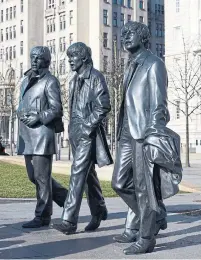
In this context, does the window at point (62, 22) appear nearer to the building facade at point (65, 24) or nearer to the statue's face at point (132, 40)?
the building facade at point (65, 24)

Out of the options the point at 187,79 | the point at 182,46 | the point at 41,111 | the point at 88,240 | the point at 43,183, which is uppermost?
the point at 182,46

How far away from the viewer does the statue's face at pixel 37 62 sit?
826 centimetres

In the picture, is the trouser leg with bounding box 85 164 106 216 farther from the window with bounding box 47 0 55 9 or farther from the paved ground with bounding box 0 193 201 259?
the window with bounding box 47 0 55 9

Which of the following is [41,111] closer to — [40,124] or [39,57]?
[40,124]

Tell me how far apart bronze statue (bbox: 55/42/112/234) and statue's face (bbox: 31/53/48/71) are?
22.6 inches

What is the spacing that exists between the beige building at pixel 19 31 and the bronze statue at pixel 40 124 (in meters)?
78.8

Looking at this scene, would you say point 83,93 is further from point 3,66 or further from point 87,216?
point 3,66

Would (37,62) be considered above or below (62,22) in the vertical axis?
below

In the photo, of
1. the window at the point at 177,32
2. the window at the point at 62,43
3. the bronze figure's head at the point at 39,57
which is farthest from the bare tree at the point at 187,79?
the bronze figure's head at the point at 39,57

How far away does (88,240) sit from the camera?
7.24 m

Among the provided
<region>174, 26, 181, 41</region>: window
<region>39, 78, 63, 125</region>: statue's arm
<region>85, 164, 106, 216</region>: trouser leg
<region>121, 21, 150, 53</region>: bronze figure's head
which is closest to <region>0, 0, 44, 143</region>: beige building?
<region>174, 26, 181, 41</region>: window

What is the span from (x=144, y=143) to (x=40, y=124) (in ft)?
7.59

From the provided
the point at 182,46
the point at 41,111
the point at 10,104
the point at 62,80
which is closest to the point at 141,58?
the point at 41,111

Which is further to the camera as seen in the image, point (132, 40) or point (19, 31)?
point (19, 31)
